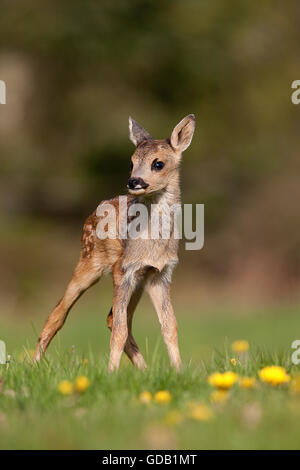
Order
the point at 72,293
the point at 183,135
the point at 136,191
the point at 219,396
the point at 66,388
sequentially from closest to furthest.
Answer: the point at 219,396 → the point at 66,388 → the point at 136,191 → the point at 183,135 → the point at 72,293

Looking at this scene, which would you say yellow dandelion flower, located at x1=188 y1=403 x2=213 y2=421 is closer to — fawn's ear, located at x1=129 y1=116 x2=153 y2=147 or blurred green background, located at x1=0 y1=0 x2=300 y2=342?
fawn's ear, located at x1=129 y1=116 x2=153 y2=147

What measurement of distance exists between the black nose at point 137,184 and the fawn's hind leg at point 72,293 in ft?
3.97

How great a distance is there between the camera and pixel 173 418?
451 centimetres

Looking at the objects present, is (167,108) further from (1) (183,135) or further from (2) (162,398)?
(2) (162,398)

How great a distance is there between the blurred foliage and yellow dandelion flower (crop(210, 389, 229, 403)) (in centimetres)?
1522

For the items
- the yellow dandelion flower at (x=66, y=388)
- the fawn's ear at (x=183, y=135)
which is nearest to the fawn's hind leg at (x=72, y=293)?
the fawn's ear at (x=183, y=135)

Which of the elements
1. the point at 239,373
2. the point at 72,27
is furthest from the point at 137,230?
the point at 72,27

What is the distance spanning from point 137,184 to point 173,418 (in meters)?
2.57

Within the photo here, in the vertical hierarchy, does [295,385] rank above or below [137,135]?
below

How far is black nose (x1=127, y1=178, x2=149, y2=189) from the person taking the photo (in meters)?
6.57

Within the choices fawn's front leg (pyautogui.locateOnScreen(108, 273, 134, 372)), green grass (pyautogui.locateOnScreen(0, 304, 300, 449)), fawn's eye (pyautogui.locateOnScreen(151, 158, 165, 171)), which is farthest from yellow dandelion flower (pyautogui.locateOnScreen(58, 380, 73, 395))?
fawn's eye (pyautogui.locateOnScreen(151, 158, 165, 171))

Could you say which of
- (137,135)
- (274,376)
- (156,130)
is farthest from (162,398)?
(156,130)

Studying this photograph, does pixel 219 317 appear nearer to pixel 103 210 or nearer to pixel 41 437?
pixel 103 210

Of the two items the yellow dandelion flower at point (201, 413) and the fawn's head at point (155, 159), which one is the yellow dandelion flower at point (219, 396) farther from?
the fawn's head at point (155, 159)
